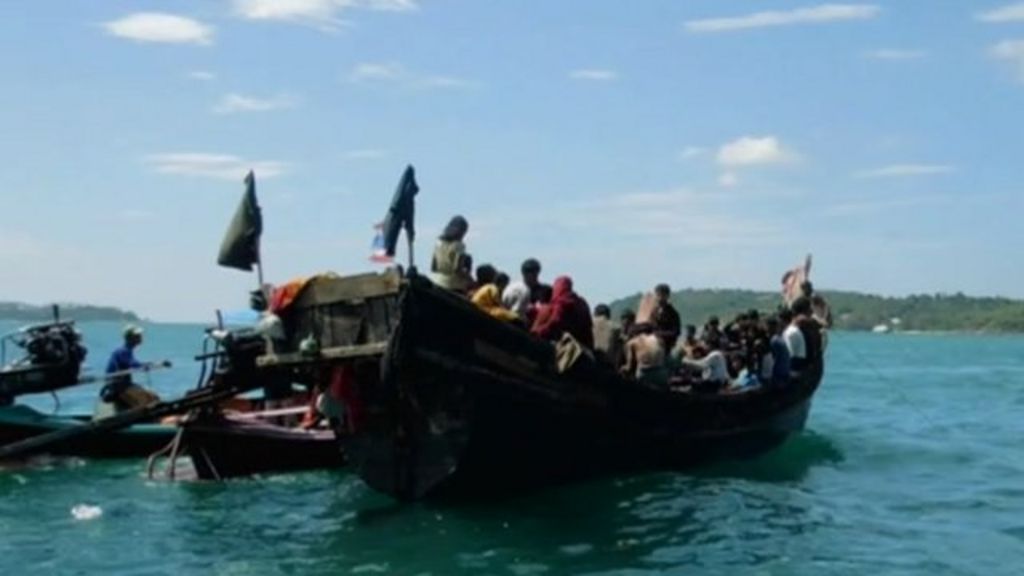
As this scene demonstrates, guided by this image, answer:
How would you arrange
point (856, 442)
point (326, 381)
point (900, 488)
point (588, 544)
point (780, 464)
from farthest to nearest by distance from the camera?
point (856, 442), point (780, 464), point (900, 488), point (326, 381), point (588, 544)

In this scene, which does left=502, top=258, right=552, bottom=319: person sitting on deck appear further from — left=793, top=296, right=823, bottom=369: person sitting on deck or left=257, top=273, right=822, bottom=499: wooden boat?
left=793, top=296, right=823, bottom=369: person sitting on deck

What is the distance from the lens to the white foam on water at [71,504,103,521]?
16.8 meters

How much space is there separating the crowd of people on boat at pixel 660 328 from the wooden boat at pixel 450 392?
439 mm

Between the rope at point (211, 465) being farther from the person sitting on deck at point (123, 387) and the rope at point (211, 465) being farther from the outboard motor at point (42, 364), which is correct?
the outboard motor at point (42, 364)

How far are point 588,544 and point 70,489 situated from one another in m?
8.23

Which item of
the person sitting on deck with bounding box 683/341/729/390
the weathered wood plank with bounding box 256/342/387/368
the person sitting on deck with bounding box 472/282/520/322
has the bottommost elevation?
the person sitting on deck with bounding box 683/341/729/390

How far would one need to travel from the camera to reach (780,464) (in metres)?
21.8

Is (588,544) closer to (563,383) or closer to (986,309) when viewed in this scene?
(563,383)

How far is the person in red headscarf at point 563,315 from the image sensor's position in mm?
15555

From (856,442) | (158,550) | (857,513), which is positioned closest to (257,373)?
(158,550)

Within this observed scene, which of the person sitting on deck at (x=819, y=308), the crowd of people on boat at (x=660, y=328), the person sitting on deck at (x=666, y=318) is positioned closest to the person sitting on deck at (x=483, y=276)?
the crowd of people on boat at (x=660, y=328)

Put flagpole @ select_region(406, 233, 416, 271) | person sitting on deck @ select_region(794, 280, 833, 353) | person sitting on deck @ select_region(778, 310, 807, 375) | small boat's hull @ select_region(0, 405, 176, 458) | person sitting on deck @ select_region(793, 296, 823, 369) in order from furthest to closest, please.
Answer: person sitting on deck @ select_region(794, 280, 833, 353) → person sitting on deck @ select_region(793, 296, 823, 369) → person sitting on deck @ select_region(778, 310, 807, 375) → small boat's hull @ select_region(0, 405, 176, 458) → flagpole @ select_region(406, 233, 416, 271)

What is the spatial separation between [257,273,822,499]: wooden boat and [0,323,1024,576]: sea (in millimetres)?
366

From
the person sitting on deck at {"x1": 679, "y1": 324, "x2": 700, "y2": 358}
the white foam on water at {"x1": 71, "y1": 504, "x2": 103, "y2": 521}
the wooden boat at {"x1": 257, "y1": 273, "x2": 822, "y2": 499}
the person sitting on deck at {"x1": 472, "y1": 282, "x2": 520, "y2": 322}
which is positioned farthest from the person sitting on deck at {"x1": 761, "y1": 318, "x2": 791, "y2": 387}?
the white foam on water at {"x1": 71, "y1": 504, "x2": 103, "y2": 521}
